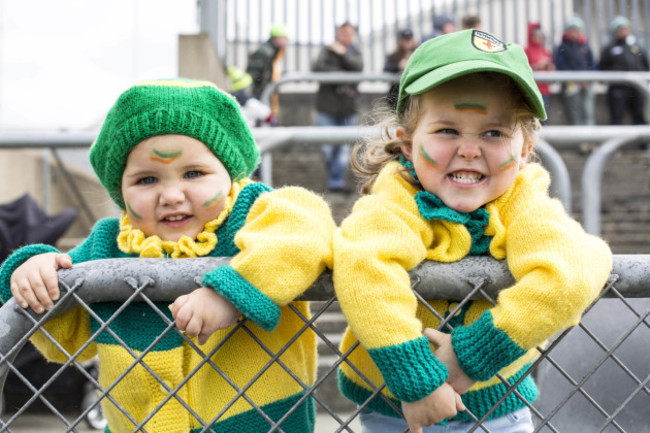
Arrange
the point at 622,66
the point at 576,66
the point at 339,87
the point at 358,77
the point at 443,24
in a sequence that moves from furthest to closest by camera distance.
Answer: the point at 576,66, the point at 622,66, the point at 443,24, the point at 339,87, the point at 358,77

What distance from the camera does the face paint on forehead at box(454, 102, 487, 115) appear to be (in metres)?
1.69

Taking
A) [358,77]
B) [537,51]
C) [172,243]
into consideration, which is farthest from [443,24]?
[172,243]

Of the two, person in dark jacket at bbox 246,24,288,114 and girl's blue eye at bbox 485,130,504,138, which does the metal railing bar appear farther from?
person in dark jacket at bbox 246,24,288,114

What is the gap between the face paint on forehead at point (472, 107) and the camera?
1686 mm

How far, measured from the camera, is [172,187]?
1870 mm

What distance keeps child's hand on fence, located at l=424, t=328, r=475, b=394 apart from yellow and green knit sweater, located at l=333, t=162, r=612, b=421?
0.05ft

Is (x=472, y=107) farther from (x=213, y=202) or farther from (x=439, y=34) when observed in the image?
(x=439, y=34)

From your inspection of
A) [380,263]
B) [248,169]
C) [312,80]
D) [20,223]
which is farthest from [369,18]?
[380,263]

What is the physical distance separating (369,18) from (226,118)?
7.99m

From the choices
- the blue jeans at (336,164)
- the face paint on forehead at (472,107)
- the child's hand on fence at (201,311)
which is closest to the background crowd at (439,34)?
the blue jeans at (336,164)

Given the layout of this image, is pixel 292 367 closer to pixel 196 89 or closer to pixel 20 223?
pixel 196 89

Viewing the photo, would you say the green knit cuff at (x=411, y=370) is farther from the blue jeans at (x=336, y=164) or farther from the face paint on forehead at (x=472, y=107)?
the blue jeans at (x=336, y=164)

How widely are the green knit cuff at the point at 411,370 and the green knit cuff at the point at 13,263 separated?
2.61 ft

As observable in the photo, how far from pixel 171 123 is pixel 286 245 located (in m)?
0.54
